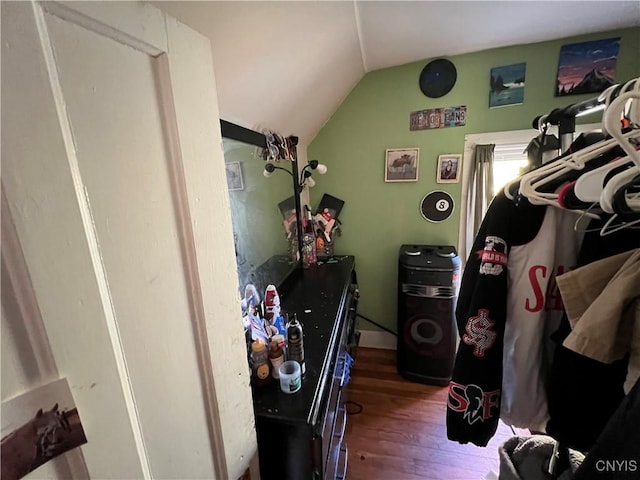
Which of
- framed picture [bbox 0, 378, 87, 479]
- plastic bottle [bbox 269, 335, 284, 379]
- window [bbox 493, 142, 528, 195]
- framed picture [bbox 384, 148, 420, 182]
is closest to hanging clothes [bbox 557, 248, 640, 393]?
plastic bottle [bbox 269, 335, 284, 379]

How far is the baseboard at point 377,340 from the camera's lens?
8.14 feet

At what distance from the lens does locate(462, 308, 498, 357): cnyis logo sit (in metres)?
0.86

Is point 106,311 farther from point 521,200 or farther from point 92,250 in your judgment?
point 521,200

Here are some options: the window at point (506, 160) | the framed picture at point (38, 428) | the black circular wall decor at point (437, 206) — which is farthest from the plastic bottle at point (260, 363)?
the window at point (506, 160)

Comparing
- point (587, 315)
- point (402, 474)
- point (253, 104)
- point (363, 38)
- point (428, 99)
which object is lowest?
point (402, 474)

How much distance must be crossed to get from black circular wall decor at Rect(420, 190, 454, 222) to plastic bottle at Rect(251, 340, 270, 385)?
5.63ft

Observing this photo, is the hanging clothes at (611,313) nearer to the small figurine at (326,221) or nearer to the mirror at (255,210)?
the mirror at (255,210)

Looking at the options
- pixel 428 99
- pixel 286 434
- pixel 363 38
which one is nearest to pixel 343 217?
pixel 428 99

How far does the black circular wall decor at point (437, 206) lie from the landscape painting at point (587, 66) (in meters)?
0.91

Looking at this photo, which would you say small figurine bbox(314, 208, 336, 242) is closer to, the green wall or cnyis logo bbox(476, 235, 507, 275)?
the green wall

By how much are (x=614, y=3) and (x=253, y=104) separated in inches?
71.5

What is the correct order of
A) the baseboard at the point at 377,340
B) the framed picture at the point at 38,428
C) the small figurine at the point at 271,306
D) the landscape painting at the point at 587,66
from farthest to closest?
the baseboard at the point at 377,340 → the landscape painting at the point at 587,66 → the small figurine at the point at 271,306 → the framed picture at the point at 38,428

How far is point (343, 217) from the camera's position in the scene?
7.79 ft

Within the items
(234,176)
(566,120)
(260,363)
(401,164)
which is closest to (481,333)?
(260,363)
